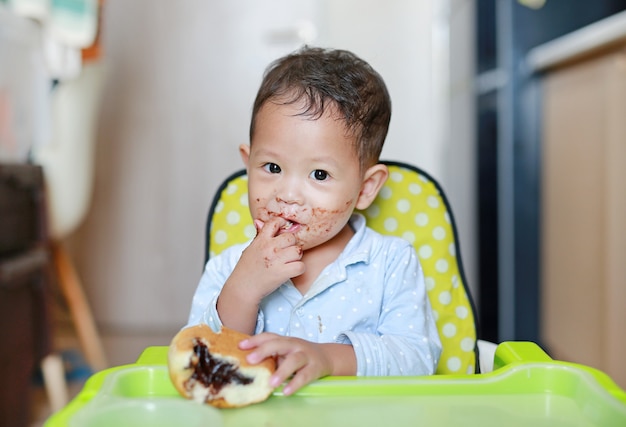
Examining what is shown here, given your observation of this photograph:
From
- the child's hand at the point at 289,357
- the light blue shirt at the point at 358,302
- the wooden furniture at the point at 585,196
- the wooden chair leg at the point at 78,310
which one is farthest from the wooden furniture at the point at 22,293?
the wooden furniture at the point at 585,196

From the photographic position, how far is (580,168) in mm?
1878

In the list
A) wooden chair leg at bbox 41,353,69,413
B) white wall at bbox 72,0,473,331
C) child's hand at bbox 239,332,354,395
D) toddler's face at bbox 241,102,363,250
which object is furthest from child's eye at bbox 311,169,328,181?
white wall at bbox 72,0,473,331

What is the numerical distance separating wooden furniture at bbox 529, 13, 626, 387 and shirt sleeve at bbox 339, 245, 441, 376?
0.85 meters

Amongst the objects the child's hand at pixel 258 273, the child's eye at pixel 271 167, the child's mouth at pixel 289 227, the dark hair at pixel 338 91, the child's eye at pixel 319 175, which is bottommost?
the child's hand at pixel 258 273

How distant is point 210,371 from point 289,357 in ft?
0.29

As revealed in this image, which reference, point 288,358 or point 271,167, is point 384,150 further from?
point 288,358

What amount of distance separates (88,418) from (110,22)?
104 inches

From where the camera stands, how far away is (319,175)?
94cm

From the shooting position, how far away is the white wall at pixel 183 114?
9.77ft

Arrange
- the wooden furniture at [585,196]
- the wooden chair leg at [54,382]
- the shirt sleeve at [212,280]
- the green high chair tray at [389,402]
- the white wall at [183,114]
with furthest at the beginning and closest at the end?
the white wall at [183,114] → the wooden chair leg at [54,382] → the wooden furniture at [585,196] → the shirt sleeve at [212,280] → the green high chair tray at [389,402]

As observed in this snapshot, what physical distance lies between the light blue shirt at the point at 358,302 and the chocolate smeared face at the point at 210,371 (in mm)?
235

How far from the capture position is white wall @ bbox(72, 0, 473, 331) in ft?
9.77

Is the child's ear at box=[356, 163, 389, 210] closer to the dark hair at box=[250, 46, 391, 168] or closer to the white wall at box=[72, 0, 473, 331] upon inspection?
the dark hair at box=[250, 46, 391, 168]

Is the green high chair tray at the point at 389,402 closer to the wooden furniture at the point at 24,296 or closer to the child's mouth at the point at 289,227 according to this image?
the child's mouth at the point at 289,227
